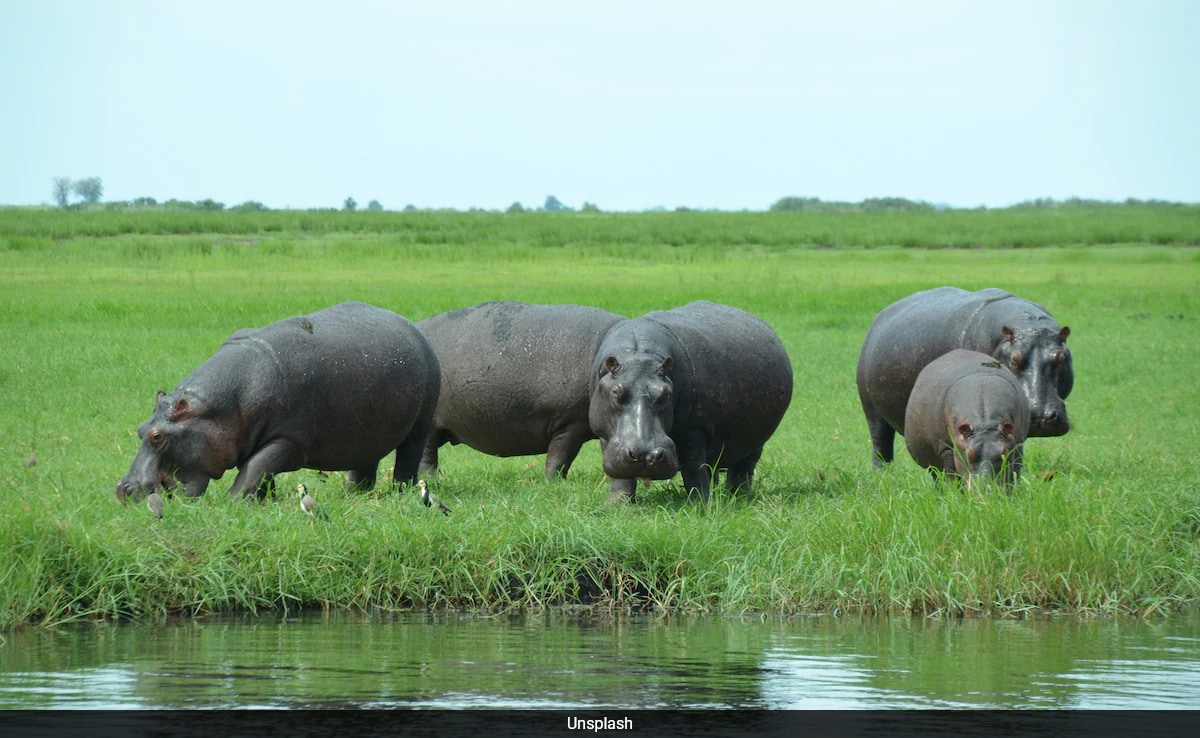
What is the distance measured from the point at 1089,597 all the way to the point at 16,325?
59.0 ft

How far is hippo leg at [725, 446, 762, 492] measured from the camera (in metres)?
11.5

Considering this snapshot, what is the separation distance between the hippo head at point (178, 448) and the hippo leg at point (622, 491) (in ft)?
8.11

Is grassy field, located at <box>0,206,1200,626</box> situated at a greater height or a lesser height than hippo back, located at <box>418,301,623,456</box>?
lesser

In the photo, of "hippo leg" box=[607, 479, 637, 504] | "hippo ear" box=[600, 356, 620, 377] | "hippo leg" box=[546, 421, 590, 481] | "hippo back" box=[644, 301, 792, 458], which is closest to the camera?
"hippo ear" box=[600, 356, 620, 377]

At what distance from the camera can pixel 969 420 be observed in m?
9.55

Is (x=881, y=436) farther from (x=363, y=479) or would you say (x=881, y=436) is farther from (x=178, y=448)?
(x=178, y=448)

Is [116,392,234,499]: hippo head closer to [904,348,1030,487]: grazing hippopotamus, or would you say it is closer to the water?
the water

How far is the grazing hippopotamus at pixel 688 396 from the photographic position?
9.57 m

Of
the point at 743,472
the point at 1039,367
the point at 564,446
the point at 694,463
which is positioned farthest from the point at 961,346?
the point at 564,446

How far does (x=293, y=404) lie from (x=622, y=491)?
2211 millimetres

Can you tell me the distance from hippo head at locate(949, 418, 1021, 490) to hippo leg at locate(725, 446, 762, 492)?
227 centimetres

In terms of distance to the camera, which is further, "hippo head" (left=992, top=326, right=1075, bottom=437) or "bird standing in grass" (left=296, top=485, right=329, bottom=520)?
"hippo head" (left=992, top=326, right=1075, bottom=437)

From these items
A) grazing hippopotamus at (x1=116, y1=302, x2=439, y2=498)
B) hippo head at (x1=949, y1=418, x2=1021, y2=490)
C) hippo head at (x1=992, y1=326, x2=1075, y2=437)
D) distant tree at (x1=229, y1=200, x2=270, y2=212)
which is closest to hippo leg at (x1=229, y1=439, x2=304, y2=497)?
grazing hippopotamus at (x1=116, y1=302, x2=439, y2=498)

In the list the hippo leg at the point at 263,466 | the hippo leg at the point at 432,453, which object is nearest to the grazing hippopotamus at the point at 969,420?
the hippo leg at the point at 432,453
